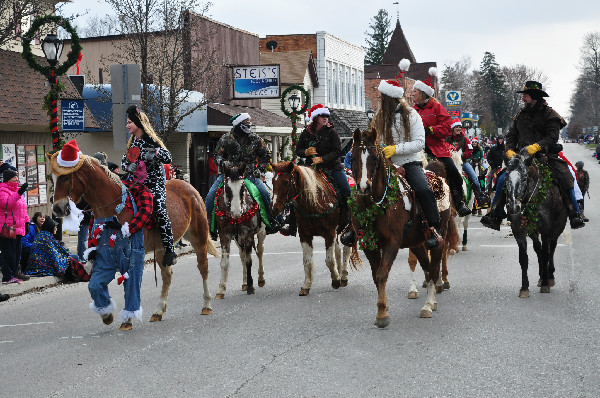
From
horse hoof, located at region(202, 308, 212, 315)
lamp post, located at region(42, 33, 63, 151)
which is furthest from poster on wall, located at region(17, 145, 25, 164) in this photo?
horse hoof, located at region(202, 308, 212, 315)

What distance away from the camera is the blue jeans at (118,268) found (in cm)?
873

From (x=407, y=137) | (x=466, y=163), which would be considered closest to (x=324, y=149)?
(x=407, y=137)

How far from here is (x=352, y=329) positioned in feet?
29.1

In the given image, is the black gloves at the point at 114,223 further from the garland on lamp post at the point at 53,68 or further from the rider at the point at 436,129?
the garland on lamp post at the point at 53,68

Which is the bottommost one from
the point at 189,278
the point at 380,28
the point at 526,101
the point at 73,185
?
the point at 189,278

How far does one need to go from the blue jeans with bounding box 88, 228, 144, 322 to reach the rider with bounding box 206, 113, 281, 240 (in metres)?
2.76

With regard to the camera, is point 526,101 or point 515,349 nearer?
point 515,349

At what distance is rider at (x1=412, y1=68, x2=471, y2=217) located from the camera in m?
11.0

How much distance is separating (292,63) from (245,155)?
35.5 meters

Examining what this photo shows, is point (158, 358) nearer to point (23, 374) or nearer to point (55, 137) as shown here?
point (23, 374)

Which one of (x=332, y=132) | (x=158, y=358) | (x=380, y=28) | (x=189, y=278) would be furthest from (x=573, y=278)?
(x=380, y=28)

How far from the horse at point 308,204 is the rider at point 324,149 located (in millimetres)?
290

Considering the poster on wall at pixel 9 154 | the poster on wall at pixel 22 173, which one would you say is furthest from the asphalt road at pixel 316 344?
the poster on wall at pixel 22 173

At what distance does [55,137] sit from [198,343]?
8.77 m
